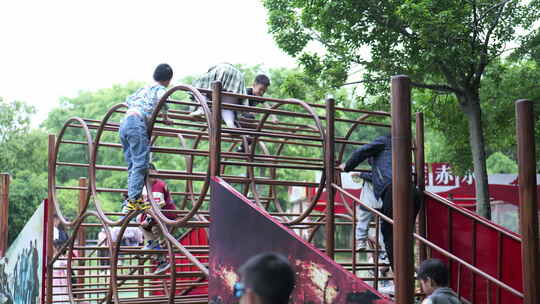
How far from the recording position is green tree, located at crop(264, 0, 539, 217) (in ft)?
35.9

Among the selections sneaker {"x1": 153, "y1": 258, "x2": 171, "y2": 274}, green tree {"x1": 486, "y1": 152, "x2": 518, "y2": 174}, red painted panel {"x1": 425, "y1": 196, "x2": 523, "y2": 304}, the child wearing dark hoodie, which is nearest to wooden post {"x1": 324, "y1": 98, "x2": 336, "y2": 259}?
red painted panel {"x1": 425, "y1": 196, "x2": 523, "y2": 304}

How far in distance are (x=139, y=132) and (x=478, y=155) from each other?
7271 millimetres

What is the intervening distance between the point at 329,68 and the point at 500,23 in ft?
10.3

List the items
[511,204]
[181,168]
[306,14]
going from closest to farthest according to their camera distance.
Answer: [306,14] < [511,204] < [181,168]

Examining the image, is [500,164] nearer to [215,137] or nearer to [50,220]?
[50,220]

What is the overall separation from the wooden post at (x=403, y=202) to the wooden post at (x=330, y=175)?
87.9 inches

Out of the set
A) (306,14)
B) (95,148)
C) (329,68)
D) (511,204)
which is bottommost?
(511,204)

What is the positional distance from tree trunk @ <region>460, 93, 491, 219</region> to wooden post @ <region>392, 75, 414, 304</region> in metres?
8.51

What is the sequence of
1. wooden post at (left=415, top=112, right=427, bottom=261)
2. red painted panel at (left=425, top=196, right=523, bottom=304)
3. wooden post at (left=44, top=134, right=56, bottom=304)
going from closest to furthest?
red painted panel at (left=425, top=196, right=523, bottom=304)
wooden post at (left=415, top=112, right=427, bottom=261)
wooden post at (left=44, top=134, right=56, bottom=304)

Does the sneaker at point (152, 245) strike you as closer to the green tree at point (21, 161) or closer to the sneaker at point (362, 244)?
the sneaker at point (362, 244)

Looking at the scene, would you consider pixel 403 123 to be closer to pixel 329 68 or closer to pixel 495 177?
pixel 329 68

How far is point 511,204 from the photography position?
1914cm

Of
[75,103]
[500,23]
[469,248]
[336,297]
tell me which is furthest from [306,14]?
[75,103]

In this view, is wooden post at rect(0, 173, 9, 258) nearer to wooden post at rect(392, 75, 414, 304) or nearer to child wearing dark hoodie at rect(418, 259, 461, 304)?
child wearing dark hoodie at rect(418, 259, 461, 304)
